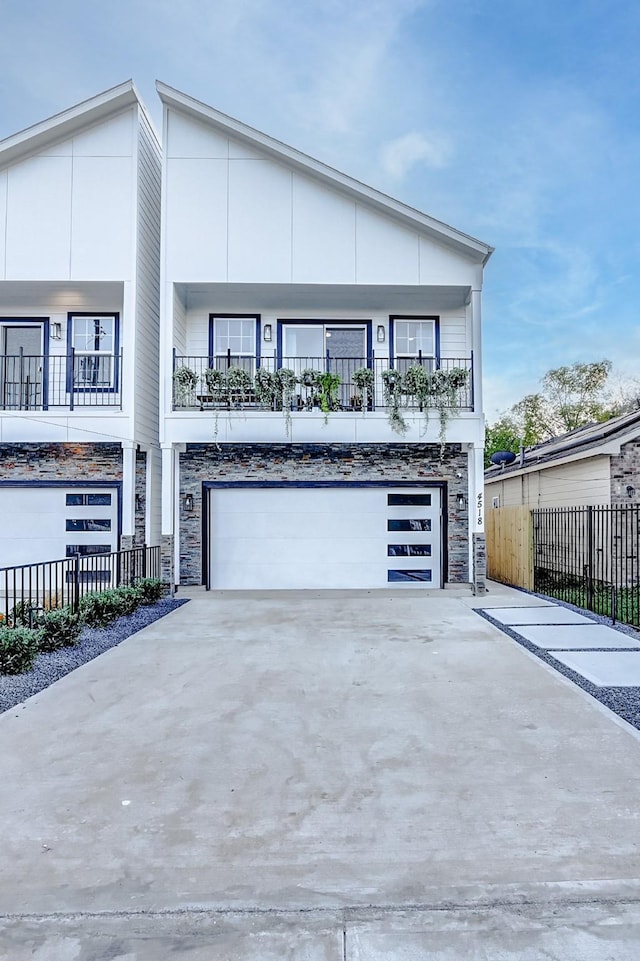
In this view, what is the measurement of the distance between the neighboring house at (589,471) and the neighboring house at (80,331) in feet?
29.9

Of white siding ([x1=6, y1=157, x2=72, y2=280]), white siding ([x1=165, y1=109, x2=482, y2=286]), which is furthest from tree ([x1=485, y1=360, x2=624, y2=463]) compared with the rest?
white siding ([x1=6, y1=157, x2=72, y2=280])

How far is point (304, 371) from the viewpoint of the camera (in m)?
10.4

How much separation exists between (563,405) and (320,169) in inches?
909

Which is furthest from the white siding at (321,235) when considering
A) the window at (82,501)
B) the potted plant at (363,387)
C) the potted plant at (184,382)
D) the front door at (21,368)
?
the window at (82,501)

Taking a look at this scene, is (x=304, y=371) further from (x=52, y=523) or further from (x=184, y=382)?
(x=52, y=523)

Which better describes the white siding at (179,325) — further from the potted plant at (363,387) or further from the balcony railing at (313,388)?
the potted plant at (363,387)

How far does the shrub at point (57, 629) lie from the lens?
20.9 ft

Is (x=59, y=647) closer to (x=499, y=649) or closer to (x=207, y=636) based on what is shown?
(x=207, y=636)

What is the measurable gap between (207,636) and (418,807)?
14.9ft

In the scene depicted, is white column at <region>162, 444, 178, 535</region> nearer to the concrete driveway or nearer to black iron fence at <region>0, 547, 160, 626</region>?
black iron fence at <region>0, 547, 160, 626</region>

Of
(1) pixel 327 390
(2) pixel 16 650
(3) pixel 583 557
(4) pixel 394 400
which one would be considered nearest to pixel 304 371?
(1) pixel 327 390

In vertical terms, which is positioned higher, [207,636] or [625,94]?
[625,94]

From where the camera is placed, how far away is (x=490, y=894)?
2.34 m

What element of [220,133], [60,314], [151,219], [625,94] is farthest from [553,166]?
[60,314]
